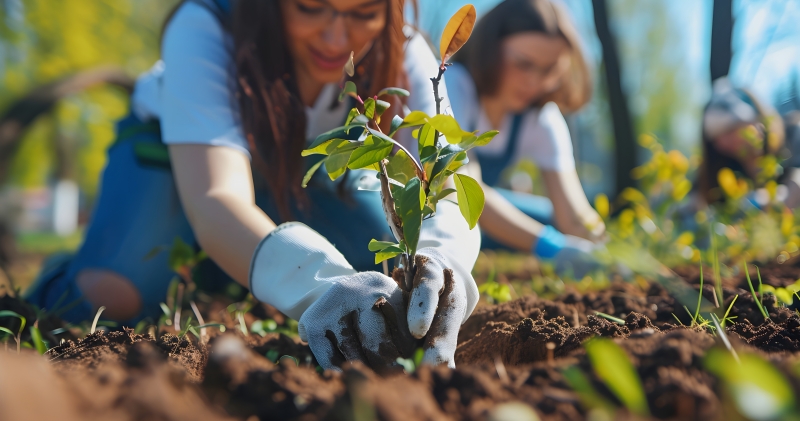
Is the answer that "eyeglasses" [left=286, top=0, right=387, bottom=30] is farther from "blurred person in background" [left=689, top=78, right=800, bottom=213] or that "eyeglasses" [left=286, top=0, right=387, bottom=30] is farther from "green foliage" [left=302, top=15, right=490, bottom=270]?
"blurred person in background" [left=689, top=78, right=800, bottom=213]

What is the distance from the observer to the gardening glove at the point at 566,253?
99.4 inches

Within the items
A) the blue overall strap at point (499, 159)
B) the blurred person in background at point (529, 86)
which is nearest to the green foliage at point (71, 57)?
the blue overall strap at point (499, 159)

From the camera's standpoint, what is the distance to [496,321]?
1261mm

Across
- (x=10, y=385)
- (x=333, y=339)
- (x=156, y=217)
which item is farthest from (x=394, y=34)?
(x=10, y=385)

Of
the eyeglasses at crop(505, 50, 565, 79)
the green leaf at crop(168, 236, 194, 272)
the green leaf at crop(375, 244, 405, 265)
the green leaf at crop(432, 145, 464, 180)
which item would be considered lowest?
the green leaf at crop(168, 236, 194, 272)

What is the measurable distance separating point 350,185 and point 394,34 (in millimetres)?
637

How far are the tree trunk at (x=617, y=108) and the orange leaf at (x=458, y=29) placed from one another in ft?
16.9

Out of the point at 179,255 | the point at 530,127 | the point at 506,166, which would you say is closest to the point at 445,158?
the point at 179,255

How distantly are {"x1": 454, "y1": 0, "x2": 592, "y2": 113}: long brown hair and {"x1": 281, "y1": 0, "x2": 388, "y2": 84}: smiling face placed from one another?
1776mm

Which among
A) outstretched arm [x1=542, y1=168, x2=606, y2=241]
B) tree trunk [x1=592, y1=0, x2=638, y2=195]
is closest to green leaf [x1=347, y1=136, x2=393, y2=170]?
outstretched arm [x1=542, y1=168, x2=606, y2=241]

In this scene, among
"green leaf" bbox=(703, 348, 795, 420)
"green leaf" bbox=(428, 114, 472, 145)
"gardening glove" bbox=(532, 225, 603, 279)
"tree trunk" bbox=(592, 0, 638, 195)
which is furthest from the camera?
"tree trunk" bbox=(592, 0, 638, 195)

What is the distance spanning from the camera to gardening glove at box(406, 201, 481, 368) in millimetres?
925

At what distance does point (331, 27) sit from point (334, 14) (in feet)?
0.12

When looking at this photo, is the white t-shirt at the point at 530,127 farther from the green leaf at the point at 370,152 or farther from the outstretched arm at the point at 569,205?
the green leaf at the point at 370,152
